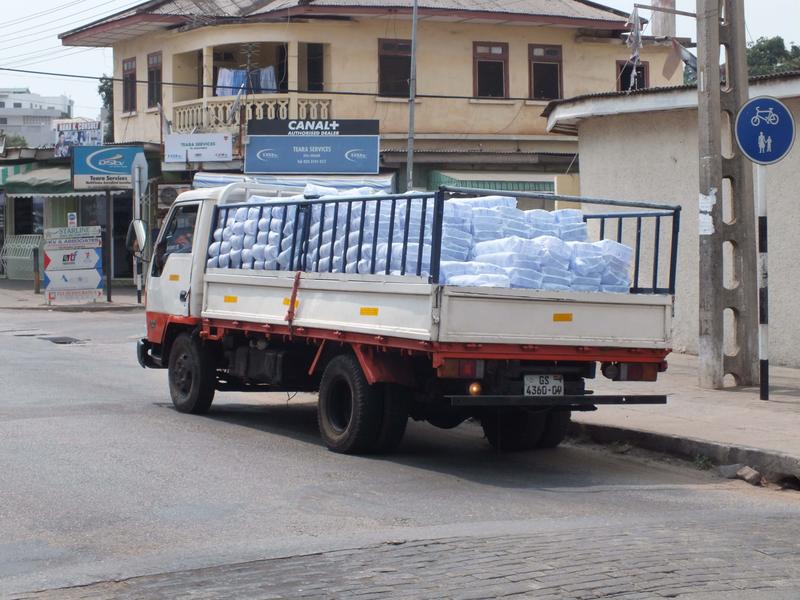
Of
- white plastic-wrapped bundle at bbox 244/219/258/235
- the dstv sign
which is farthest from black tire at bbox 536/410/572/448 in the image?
the dstv sign

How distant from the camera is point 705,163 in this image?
1412 centimetres

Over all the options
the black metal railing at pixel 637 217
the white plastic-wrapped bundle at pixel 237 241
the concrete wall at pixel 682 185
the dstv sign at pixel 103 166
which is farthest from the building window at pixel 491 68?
the white plastic-wrapped bundle at pixel 237 241

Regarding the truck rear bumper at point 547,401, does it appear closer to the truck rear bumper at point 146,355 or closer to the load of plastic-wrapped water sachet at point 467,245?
the load of plastic-wrapped water sachet at point 467,245

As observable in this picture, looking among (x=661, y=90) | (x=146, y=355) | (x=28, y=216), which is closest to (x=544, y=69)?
(x=28, y=216)

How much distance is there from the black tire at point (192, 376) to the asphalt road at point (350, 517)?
0.24m

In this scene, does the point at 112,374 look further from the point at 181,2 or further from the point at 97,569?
the point at 181,2

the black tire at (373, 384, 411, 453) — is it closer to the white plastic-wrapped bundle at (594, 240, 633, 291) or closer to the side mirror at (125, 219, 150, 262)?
the white plastic-wrapped bundle at (594, 240, 633, 291)

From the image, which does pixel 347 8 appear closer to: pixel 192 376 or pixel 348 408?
pixel 192 376

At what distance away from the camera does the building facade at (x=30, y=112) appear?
440 feet

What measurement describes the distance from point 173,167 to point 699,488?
25.2 m

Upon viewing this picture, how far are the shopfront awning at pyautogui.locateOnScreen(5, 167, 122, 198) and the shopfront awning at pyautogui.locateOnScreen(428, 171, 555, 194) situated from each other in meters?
9.91

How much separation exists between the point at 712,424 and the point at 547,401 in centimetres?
251

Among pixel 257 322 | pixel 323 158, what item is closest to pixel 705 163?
pixel 257 322

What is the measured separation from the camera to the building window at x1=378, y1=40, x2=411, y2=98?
34531mm
